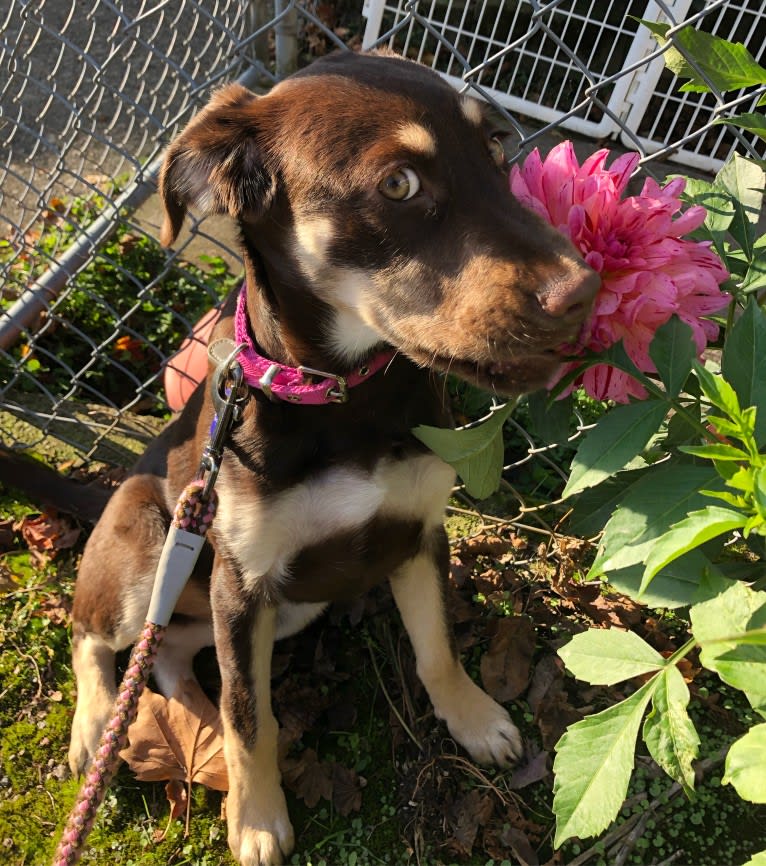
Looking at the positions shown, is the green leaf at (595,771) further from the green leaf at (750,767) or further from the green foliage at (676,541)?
the green leaf at (750,767)

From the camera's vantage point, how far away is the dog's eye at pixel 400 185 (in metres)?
1.69

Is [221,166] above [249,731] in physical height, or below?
above

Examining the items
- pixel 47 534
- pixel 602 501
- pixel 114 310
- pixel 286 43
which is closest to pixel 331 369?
pixel 602 501

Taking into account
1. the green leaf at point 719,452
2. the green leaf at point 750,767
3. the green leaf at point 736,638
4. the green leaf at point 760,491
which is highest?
the green leaf at point 760,491

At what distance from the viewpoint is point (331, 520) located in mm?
2094

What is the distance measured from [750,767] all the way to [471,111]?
4.68 ft

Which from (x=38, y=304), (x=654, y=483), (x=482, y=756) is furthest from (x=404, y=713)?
(x=38, y=304)

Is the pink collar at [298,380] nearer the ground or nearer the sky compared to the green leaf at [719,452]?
nearer the ground

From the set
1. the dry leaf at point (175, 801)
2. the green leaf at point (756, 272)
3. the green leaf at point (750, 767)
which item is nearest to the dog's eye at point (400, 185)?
the green leaf at point (756, 272)

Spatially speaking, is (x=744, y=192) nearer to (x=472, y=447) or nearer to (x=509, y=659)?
(x=472, y=447)

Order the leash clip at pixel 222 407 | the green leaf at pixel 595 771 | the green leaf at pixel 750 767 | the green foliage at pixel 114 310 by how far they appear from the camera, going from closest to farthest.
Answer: the green leaf at pixel 750 767, the green leaf at pixel 595 771, the leash clip at pixel 222 407, the green foliage at pixel 114 310

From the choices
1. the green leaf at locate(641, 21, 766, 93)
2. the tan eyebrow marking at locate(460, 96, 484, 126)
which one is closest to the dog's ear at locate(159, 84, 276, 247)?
the tan eyebrow marking at locate(460, 96, 484, 126)

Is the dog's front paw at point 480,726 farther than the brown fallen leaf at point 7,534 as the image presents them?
No

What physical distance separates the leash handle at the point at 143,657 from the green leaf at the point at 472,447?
26.0 inches
